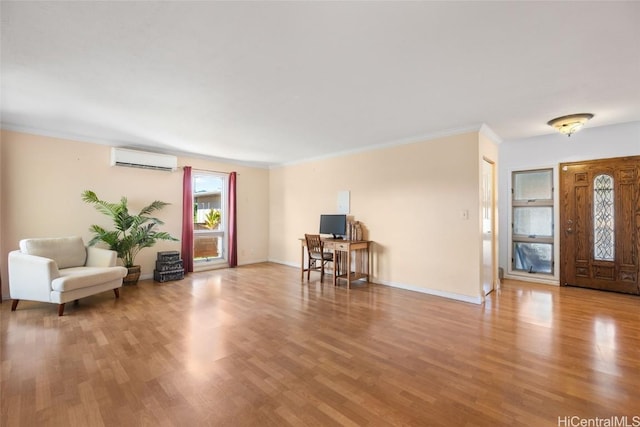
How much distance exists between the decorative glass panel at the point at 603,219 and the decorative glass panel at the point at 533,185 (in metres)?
0.60

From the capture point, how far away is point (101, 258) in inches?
159

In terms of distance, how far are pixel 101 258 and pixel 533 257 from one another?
727cm

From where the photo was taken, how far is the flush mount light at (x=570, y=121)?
11.1 feet

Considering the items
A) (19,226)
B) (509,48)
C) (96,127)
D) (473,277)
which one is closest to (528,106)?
(509,48)

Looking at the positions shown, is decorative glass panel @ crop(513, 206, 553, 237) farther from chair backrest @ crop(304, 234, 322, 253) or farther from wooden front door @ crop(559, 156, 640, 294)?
chair backrest @ crop(304, 234, 322, 253)

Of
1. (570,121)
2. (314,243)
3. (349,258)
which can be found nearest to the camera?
(570,121)

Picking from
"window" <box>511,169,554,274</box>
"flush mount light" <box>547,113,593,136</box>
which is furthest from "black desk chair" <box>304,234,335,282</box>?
"flush mount light" <box>547,113,593,136</box>

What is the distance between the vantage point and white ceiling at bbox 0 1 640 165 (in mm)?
1716

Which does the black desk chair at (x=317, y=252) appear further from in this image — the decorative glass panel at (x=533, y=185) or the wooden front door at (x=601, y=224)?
the wooden front door at (x=601, y=224)

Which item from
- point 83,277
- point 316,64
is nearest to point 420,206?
point 316,64

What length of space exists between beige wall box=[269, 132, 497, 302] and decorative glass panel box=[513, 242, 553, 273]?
2023mm

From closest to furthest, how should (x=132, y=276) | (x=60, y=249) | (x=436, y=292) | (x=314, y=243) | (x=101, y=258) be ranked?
(x=60, y=249) < (x=101, y=258) < (x=436, y=292) < (x=132, y=276) < (x=314, y=243)

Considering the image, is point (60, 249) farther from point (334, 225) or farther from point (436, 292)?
point (436, 292)

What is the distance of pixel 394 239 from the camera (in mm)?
4637
